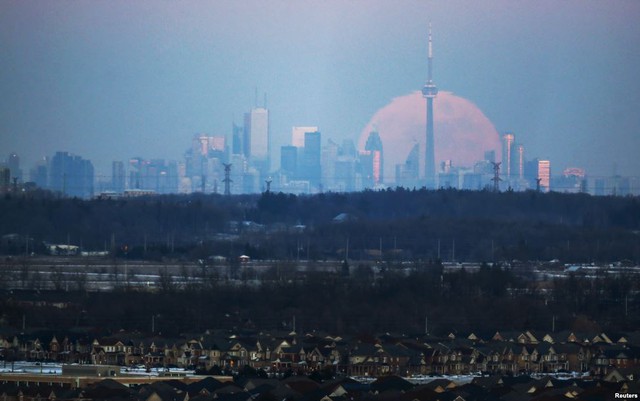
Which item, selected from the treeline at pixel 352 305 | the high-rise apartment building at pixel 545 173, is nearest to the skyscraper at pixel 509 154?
the high-rise apartment building at pixel 545 173

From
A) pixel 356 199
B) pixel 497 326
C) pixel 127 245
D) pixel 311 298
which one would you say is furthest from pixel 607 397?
pixel 356 199

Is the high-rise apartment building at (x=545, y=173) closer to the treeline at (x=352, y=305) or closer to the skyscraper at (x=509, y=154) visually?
the skyscraper at (x=509, y=154)

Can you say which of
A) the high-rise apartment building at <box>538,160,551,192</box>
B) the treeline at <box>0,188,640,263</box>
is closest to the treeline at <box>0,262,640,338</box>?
the treeline at <box>0,188,640,263</box>

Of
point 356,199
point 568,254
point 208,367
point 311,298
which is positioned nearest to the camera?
point 208,367

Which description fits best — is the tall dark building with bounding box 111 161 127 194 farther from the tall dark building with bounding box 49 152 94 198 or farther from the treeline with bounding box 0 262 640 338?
the treeline with bounding box 0 262 640 338

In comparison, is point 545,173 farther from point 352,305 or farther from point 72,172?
point 352,305

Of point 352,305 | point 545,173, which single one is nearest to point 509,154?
point 545,173

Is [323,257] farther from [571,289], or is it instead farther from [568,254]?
[571,289]
